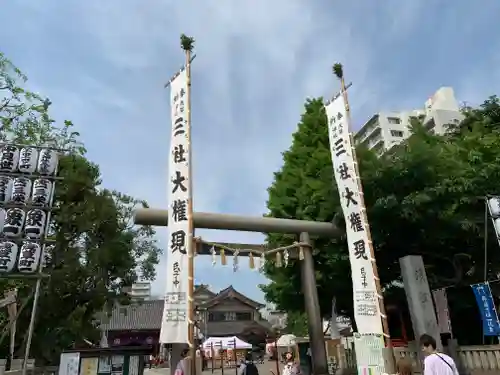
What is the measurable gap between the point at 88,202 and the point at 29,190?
6827 millimetres

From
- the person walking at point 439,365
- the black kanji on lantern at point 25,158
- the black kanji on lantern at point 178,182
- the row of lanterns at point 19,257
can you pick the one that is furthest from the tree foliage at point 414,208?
the black kanji on lantern at point 25,158

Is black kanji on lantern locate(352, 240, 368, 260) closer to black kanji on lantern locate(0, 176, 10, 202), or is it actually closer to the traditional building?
black kanji on lantern locate(0, 176, 10, 202)

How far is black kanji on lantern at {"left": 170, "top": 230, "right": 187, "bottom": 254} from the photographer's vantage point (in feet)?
31.0

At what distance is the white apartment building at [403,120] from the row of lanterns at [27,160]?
161 feet

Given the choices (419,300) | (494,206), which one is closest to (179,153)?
(419,300)

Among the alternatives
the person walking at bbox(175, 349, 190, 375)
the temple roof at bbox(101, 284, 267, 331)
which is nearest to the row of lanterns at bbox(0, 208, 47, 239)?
the person walking at bbox(175, 349, 190, 375)

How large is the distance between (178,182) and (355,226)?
16.4 ft

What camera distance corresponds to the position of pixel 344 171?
484 inches

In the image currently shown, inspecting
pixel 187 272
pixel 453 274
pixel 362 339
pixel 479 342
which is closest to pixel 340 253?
pixel 453 274

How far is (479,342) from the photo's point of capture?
16703 mm

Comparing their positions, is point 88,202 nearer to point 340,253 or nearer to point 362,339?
point 340,253

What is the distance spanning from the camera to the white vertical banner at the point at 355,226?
35.0 feet

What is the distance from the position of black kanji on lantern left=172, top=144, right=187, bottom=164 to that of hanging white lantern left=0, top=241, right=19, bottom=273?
543cm

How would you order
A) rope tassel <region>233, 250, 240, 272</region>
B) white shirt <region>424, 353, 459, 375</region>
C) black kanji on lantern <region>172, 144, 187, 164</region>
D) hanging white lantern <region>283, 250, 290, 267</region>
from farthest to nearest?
1. hanging white lantern <region>283, 250, 290, 267</region>
2. rope tassel <region>233, 250, 240, 272</region>
3. black kanji on lantern <region>172, 144, 187, 164</region>
4. white shirt <region>424, 353, 459, 375</region>
